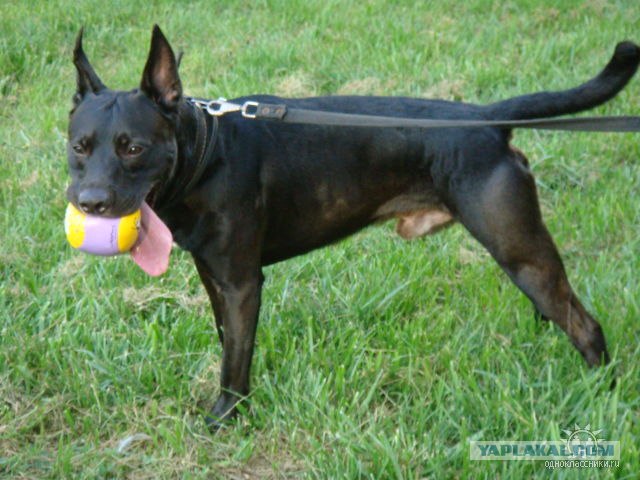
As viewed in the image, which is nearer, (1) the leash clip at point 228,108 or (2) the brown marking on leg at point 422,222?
(1) the leash clip at point 228,108

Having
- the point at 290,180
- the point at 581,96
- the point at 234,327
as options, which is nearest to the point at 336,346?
the point at 234,327

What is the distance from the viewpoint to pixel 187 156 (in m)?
3.00

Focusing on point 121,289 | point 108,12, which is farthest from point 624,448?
point 108,12

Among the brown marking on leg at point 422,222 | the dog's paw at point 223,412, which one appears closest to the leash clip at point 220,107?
the brown marking on leg at point 422,222

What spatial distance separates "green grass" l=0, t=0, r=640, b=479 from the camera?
9.66 feet

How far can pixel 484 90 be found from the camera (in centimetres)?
623

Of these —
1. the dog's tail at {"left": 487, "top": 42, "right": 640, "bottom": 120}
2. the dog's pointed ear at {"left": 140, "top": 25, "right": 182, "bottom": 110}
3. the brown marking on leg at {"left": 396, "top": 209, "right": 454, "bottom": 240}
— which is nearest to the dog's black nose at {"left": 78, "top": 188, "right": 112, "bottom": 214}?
the dog's pointed ear at {"left": 140, "top": 25, "right": 182, "bottom": 110}

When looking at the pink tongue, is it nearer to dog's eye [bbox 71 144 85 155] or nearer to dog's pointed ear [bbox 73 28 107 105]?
dog's eye [bbox 71 144 85 155]

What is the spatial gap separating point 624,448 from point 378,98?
1627 millimetres

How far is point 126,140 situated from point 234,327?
2.67 ft

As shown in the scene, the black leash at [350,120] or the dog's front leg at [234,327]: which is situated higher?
the black leash at [350,120]

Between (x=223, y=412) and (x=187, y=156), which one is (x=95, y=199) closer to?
(x=187, y=156)

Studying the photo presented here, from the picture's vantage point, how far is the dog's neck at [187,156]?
2.98 metres

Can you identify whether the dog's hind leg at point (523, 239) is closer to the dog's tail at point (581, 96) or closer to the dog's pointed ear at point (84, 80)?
the dog's tail at point (581, 96)
